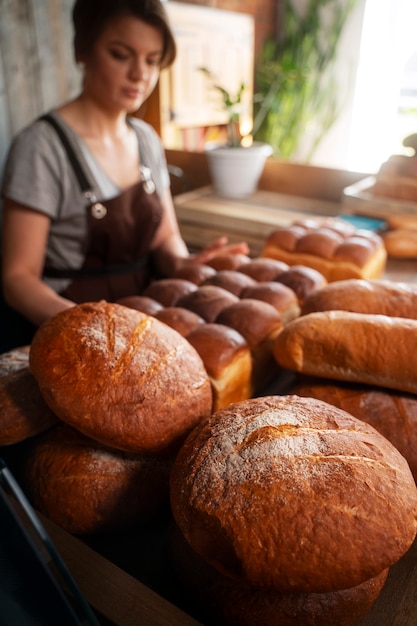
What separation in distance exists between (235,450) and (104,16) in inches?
60.3

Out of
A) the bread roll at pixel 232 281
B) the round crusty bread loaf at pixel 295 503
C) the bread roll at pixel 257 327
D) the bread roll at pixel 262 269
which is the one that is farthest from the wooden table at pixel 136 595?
the bread roll at pixel 262 269

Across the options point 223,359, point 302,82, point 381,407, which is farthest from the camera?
point 302,82

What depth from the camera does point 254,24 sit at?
504 centimetres

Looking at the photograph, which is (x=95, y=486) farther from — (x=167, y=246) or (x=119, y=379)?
(x=167, y=246)

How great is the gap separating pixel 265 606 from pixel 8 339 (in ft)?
5.08

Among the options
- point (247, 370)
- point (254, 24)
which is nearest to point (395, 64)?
point (254, 24)

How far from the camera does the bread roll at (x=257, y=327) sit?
117cm

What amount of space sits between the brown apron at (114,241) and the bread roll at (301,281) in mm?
724

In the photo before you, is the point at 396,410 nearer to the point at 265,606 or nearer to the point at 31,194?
the point at 265,606

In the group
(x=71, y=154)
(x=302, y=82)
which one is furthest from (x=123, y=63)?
(x=302, y=82)

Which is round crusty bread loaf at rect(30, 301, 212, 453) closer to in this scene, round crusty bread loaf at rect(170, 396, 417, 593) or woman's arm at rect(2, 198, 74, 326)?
round crusty bread loaf at rect(170, 396, 417, 593)

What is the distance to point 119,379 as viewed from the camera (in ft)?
2.63

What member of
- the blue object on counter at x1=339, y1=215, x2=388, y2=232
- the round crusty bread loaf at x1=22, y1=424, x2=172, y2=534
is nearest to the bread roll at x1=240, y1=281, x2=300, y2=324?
the round crusty bread loaf at x1=22, y1=424, x2=172, y2=534

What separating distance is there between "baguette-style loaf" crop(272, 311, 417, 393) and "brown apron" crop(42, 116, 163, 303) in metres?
1.06
